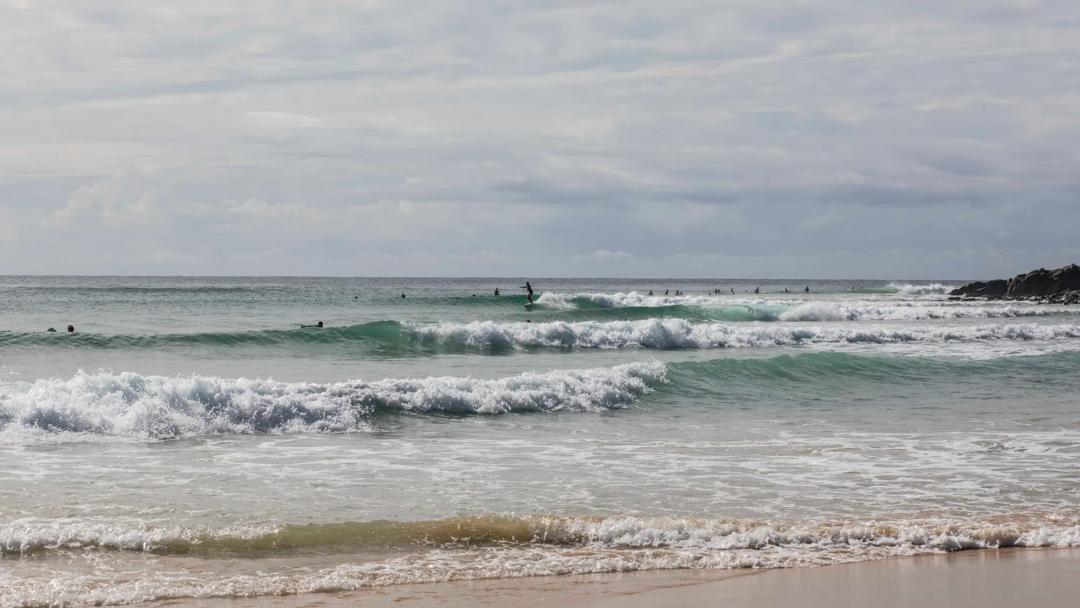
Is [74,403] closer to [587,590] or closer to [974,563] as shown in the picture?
[587,590]

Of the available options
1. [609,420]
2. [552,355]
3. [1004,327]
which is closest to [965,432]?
[609,420]

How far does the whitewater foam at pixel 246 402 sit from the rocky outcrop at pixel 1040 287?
58978 millimetres

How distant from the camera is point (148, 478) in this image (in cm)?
1063

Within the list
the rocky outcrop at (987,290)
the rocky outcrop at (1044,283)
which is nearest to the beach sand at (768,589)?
the rocky outcrop at (1044,283)

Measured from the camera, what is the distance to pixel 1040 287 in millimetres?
71625

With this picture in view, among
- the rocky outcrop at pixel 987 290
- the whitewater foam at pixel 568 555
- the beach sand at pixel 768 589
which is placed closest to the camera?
the beach sand at pixel 768 589

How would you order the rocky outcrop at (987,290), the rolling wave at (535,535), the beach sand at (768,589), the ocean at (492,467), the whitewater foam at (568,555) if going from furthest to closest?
the rocky outcrop at (987,290) → the rolling wave at (535,535) → the ocean at (492,467) → the whitewater foam at (568,555) → the beach sand at (768,589)

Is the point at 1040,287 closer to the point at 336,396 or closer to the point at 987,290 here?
the point at 987,290

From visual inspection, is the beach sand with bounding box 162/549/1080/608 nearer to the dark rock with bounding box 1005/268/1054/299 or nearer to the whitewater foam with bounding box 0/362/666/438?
the whitewater foam with bounding box 0/362/666/438

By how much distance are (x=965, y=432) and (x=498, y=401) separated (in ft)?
25.1

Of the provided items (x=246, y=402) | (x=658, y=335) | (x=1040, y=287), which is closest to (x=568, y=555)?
(x=246, y=402)

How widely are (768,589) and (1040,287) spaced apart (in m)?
74.0

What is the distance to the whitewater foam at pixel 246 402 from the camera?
13719 mm

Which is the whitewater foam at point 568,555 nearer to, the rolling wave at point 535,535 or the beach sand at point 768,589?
the rolling wave at point 535,535
